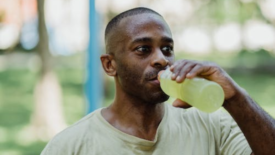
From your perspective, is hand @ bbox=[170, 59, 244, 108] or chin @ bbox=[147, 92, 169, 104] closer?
hand @ bbox=[170, 59, 244, 108]

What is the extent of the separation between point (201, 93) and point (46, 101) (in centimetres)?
740

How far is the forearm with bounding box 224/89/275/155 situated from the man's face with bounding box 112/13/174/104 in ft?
1.25

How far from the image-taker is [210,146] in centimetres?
308

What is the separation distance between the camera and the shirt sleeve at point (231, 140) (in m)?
3.01

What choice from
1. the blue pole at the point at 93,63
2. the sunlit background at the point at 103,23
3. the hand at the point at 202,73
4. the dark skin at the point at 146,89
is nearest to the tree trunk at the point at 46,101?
the sunlit background at the point at 103,23

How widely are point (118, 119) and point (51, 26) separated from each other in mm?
11542

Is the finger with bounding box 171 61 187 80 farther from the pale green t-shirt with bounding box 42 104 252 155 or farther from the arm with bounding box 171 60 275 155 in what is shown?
the pale green t-shirt with bounding box 42 104 252 155

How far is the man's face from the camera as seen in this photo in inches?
118

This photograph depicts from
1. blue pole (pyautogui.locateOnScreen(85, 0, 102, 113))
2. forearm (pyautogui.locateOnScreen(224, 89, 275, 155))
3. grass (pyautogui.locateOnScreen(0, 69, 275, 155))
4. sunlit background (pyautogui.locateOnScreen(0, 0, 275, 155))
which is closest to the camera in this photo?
forearm (pyautogui.locateOnScreen(224, 89, 275, 155))

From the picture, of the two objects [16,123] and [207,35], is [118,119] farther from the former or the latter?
[207,35]

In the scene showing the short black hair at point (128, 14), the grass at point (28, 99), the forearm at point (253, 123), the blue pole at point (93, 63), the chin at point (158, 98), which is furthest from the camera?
the grass at point (28, 99)

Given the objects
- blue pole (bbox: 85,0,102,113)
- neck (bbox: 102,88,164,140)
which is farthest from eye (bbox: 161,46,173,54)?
blue pole (bbox: 85,0,102,113)

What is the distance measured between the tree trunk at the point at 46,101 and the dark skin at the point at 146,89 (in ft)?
20.8

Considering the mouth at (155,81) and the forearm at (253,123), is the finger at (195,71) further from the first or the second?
the mouth at (155,81)
